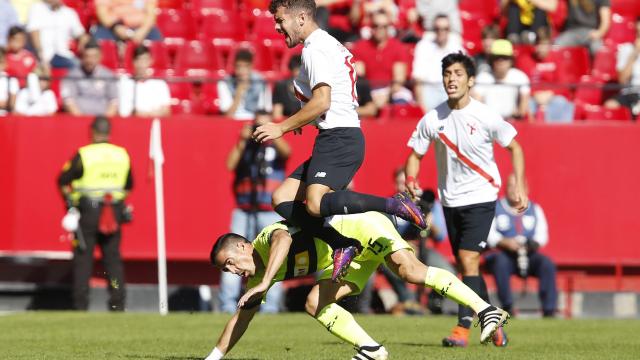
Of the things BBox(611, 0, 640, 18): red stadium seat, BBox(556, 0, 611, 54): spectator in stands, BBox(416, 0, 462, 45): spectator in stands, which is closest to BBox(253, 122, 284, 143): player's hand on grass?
BBox(416, 0, 462, 45): spectator in stands

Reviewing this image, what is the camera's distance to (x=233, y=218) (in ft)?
51.3

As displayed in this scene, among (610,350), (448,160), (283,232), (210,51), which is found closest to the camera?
(283,232)

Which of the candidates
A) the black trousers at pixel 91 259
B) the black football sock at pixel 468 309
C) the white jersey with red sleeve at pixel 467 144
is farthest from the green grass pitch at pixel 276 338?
the white jersey with red sleeve at pixel 467 144

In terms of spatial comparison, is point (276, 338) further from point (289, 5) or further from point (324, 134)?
point (289, 5)

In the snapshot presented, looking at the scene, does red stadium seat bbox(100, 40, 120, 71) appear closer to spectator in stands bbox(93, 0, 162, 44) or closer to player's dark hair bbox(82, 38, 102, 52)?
spectator in stands bbox(93, 0, 162, 44)

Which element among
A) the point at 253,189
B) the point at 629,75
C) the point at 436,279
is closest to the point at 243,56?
the point at 253,189

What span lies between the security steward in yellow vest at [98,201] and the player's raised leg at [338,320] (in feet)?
23.0

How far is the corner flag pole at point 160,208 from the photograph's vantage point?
15.7 m

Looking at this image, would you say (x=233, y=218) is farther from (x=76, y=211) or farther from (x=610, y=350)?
(x=610, y=350)

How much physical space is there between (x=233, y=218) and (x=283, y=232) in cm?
Answer: 731

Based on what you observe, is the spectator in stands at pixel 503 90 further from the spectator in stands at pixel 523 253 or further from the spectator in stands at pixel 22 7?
the spectator in stands at pixel 22 7

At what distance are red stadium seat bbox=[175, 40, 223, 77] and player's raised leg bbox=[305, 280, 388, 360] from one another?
9.85 metres

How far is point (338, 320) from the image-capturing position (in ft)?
28.0

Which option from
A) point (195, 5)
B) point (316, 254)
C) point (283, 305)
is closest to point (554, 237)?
point (283, 305)
